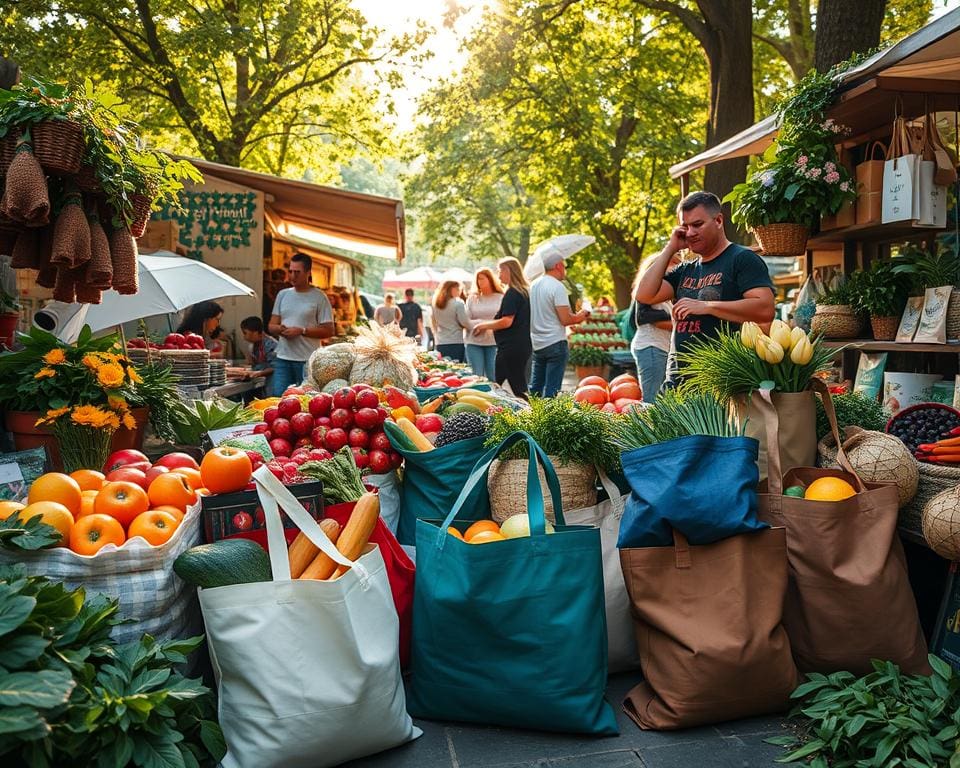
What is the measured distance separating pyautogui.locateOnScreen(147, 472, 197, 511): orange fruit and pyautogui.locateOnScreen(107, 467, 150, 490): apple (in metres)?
0.08

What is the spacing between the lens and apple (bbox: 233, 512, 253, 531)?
304cm

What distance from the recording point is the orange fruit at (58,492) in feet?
9.32

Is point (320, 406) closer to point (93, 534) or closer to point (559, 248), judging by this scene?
point (93, 534)

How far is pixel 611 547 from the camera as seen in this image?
338 centimetres

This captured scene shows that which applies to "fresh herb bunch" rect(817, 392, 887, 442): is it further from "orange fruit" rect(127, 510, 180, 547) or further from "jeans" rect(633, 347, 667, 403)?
"jeans" rect(633, 347, 667, 403)

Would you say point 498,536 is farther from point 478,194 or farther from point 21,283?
point 478,194

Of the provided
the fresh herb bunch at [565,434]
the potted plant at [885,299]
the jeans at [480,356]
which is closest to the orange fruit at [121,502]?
the fresh herb bunch at [565,434]

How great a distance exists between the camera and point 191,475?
11.1ft

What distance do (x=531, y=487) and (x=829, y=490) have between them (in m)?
1.16

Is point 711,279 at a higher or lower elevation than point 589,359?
higher

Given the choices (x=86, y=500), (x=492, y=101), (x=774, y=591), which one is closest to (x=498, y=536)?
(x=774, y=591)

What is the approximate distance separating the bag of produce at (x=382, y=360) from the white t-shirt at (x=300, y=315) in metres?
2.69

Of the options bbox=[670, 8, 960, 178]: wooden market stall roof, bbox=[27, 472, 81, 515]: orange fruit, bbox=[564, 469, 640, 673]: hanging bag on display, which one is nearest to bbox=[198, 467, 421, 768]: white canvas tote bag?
bbox=[27, 472, 81, 515]: orange fruit

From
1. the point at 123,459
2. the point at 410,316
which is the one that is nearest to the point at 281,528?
the point at 123,459
